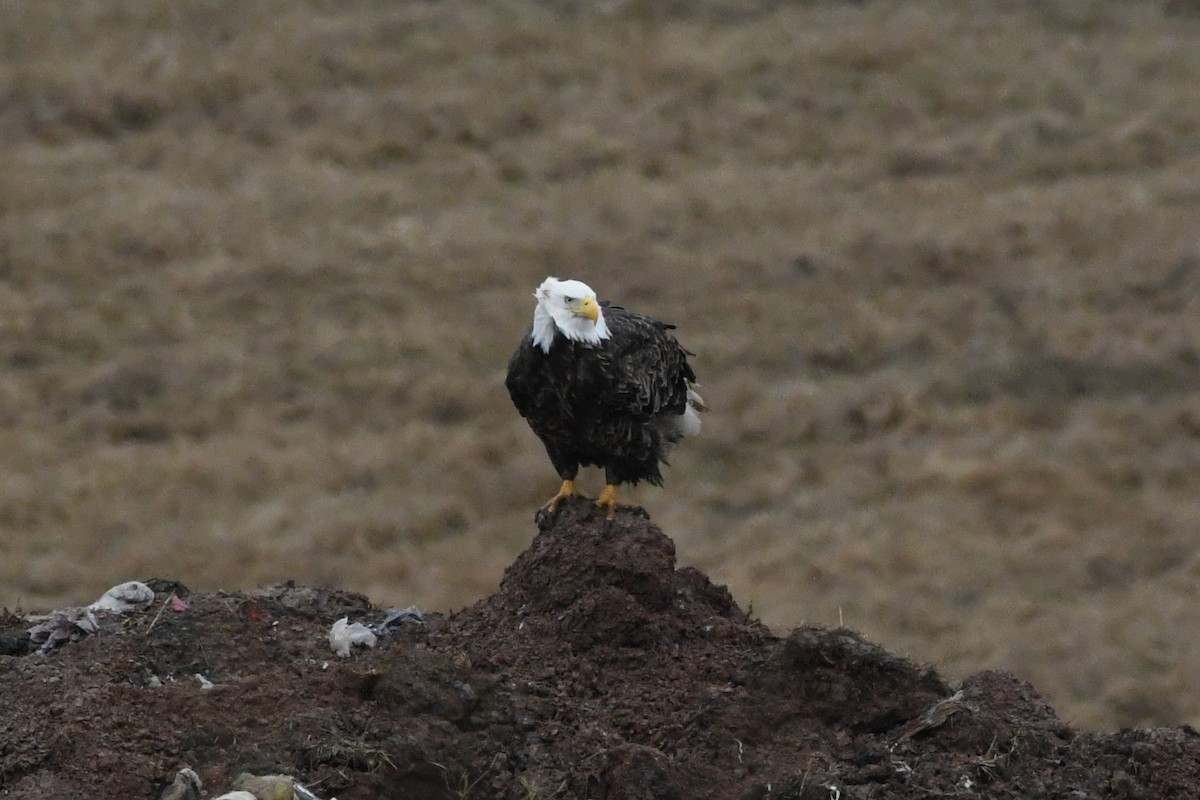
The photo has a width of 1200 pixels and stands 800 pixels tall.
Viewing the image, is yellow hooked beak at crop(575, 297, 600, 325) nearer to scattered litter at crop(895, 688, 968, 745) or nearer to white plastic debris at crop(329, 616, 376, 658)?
white plastic debris at crop(329, 616, 376, 658)

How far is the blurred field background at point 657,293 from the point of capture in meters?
13.1

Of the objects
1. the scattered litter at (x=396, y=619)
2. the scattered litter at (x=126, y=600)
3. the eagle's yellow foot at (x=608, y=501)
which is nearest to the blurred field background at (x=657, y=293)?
the eagle's yellow foot at (x=608, y=501)

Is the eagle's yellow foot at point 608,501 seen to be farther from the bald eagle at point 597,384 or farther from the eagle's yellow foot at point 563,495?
the eagle's yellow foot at point 563,495

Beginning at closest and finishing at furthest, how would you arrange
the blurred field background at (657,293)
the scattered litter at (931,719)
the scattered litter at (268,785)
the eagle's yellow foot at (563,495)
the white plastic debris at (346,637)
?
the scattered litter at (268,785)
the scattered litter at (931,719)
the white plastic debris at (346,637)
the eagle's yellow foot at (563,495)
the blurred field background at (657,293)

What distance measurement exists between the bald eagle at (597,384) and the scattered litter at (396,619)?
2.51 feet

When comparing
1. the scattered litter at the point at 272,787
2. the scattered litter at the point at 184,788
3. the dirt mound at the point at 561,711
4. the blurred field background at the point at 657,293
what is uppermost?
the blurred field background at the point at 657,293

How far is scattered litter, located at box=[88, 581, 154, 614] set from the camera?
6812 mm

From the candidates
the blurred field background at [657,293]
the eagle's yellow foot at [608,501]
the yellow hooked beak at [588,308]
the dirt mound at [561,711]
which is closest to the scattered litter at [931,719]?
the dirt mound at [561,711]

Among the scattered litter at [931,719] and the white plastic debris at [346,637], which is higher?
the white plastic debris at [346,637]

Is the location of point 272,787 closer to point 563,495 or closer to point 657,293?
point 563,495

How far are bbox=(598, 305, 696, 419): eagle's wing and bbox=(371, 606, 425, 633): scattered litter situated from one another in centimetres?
120

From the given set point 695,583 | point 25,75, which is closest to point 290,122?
point 25,75

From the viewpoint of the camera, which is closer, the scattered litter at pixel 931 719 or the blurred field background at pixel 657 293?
the scattered litter at pixel 931 719

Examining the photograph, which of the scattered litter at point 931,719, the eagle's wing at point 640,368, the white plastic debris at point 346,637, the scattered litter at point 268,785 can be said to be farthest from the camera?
the eagle's wing at point 640,368
